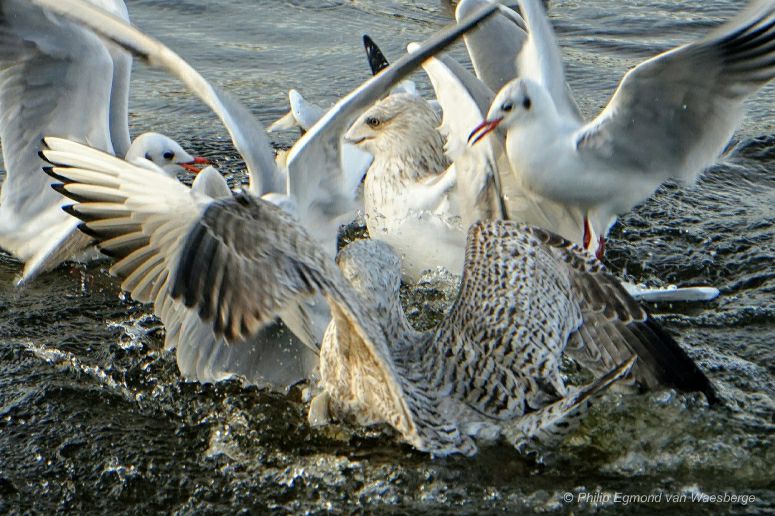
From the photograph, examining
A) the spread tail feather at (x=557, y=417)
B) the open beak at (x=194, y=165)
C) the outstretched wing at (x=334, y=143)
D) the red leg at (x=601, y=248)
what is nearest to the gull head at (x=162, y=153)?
the open beak at (x=194, y=165)

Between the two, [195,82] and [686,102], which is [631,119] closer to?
[686,102]

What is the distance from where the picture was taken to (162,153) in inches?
265

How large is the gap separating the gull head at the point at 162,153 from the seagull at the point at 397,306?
74.1 inches

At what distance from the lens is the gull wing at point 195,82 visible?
17.7ft

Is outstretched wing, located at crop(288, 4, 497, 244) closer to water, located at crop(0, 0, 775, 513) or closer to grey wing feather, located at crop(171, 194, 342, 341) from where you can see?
water, located at crop(0, 0, 775, 513)

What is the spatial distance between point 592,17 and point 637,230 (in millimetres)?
3992

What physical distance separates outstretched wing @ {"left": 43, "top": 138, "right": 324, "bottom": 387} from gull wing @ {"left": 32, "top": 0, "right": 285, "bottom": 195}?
113cm

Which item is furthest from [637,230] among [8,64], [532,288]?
[8,64]

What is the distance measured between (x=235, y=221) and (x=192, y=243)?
164mm

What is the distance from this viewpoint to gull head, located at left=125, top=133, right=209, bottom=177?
6672 millimetres

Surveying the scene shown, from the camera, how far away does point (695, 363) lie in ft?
16.5

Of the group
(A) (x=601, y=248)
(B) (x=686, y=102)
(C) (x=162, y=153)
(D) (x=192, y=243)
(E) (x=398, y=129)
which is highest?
(D) (x=192, y=243)

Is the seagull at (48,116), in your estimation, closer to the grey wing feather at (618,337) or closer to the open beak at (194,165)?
the open beak at (194,165)

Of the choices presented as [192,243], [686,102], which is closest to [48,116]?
[192,243]
